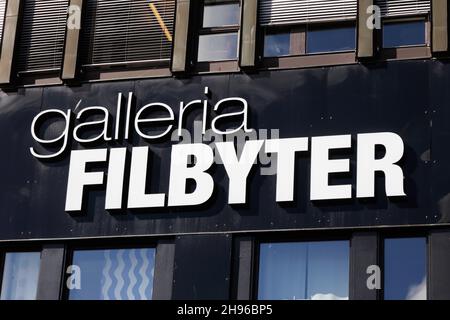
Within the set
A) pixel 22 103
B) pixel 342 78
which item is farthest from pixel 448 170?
pixel 22 103

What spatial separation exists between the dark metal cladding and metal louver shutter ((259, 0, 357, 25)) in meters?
1.15

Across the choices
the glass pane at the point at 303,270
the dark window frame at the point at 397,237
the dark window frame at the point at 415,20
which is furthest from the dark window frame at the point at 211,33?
the dark window frame at the point at 397,237

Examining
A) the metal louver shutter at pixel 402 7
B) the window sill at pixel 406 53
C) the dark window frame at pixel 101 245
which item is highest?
the metal louver shutter at pixel 402 7

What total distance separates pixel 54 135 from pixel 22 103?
1051mm

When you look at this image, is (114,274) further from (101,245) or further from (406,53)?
(406,53)

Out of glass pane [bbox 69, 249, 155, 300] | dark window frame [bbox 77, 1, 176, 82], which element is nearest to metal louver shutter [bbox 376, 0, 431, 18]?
dark window frame [bbox 77, 1, 176, 82]

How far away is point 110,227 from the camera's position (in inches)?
858

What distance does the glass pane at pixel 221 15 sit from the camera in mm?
23125

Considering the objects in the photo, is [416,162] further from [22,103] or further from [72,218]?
[22,103]

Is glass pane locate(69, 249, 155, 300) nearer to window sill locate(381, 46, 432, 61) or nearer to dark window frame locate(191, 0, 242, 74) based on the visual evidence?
dark window frame locate(191, 0, 242, 74)

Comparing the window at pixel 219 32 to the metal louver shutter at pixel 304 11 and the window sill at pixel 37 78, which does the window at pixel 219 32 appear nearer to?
the metal louver shutter at pixel 304 11

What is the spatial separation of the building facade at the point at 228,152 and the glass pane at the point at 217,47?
5cm

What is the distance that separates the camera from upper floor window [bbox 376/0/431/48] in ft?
71.7

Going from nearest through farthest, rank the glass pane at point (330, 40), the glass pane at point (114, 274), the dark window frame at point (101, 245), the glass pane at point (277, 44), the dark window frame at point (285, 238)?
the dark window frame at point (285, 238) → the glass pane at point (114, 274) → the dark window frame at point (101, 245) → the glass pane at point (330, 40) → the glass pane at point (277, 44)
